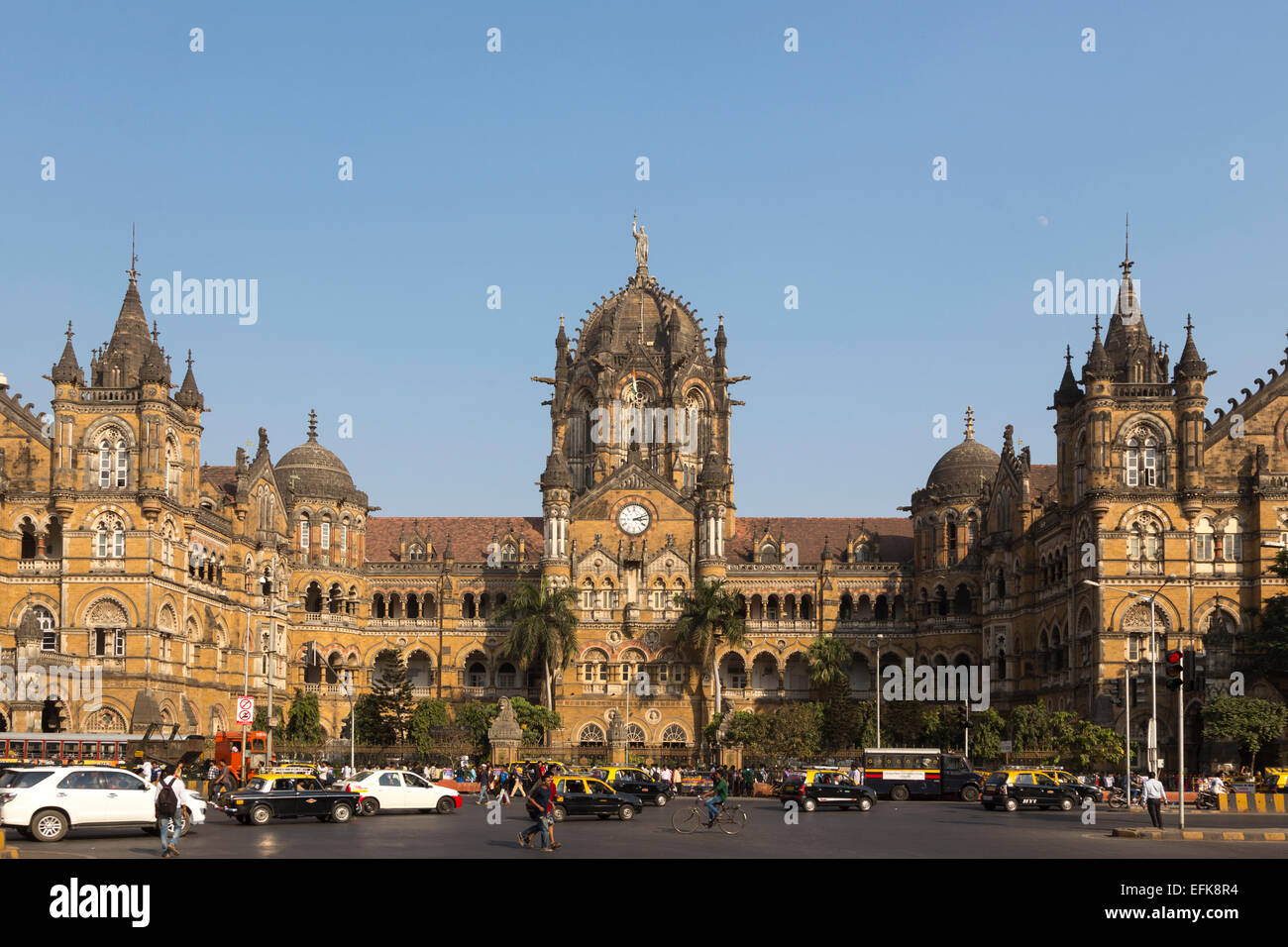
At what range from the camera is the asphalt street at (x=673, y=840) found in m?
36.4

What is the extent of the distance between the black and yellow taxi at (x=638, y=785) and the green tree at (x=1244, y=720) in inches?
1119

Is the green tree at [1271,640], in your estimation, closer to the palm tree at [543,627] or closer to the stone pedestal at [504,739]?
the stone pedestal at [504,739]

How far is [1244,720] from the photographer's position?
246ft

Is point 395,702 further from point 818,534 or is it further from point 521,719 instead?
point 818,534

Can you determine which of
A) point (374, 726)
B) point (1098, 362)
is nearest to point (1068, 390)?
point (1098, 362)

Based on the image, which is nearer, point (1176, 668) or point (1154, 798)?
point (1176, 668)

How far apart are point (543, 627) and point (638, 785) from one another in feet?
139

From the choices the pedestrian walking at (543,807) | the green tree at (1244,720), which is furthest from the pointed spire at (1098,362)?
the pedestrian walking at (543,807)

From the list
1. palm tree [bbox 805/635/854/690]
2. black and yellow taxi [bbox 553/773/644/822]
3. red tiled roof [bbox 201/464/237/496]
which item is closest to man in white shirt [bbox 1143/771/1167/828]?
black and yellow taxi [bbox 553/773/644/822]

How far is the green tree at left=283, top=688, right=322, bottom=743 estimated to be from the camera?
98688 mm

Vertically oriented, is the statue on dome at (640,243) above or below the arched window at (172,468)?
above

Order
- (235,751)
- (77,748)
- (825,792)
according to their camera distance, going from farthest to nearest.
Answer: (235,751)
(77,748)
(825,792)
